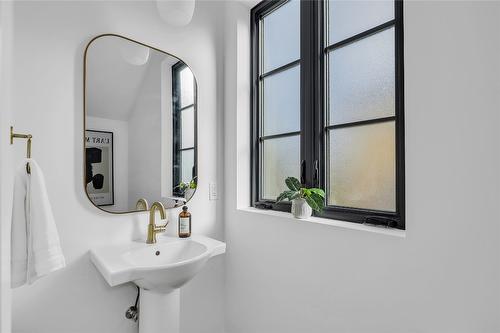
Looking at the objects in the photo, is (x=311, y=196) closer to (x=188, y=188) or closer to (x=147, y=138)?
(x=188, y=188)

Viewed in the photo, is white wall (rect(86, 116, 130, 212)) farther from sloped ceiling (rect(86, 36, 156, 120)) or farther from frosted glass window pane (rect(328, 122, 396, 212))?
frosted glass window pane (rect(328, 122, 396, 212))

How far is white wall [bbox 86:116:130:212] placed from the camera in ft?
4.88

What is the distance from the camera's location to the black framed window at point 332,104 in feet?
4.02

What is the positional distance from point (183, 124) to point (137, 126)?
0.28 metres

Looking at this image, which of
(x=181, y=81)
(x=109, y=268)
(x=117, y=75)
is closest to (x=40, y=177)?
(x=109, y=268)

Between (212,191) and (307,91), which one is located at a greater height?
(307,91)

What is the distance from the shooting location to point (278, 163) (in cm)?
175

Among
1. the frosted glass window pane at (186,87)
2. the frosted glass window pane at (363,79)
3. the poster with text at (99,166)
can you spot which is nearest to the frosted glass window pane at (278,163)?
the frosted glass window pane at (363,79)

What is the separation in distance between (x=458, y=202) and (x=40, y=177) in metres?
1.49

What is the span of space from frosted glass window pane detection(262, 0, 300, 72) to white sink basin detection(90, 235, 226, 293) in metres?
1.17

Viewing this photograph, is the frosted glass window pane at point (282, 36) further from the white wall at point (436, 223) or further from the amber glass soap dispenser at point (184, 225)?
the amber glass soap dispenser at point (184, 225)

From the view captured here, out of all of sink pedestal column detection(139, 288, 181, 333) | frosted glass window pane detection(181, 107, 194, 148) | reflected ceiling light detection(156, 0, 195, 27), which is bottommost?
sink pedestal column detection(139, 288, 181, 333)

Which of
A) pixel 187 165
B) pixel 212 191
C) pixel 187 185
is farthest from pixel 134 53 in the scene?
pixel 212 191

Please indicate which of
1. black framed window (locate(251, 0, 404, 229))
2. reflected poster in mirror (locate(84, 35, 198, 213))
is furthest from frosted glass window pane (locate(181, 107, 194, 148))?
black framed window (locate(251, 0, 404, 229))
